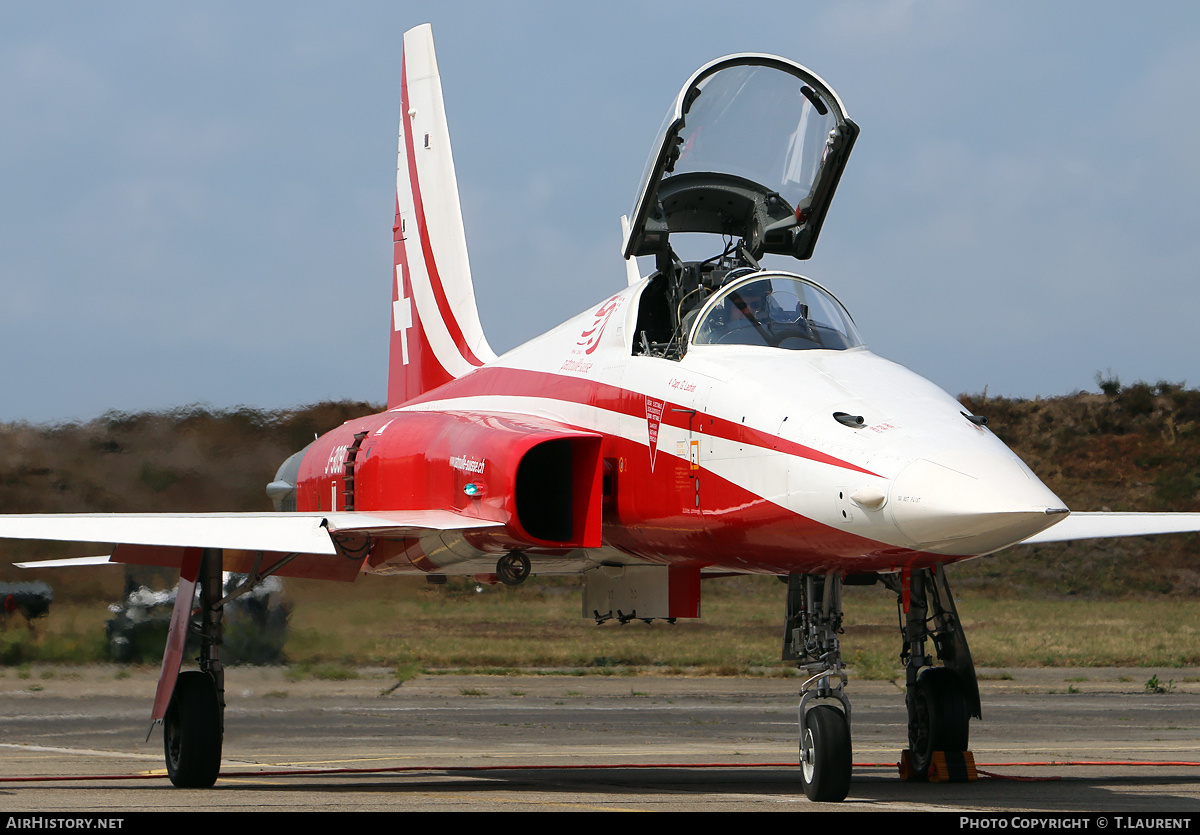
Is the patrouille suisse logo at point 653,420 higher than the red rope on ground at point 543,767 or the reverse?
higher

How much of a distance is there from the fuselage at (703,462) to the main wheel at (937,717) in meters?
1.96

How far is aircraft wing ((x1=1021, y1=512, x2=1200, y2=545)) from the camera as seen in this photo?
9672 millimetres

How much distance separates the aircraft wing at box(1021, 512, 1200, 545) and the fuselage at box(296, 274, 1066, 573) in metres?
2.45

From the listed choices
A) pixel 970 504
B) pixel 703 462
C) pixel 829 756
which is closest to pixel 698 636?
pixel 703 462

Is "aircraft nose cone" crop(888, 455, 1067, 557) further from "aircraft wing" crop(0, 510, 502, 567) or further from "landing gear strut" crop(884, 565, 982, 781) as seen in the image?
"aircraft wing" crop(0, 510, 502, 567)

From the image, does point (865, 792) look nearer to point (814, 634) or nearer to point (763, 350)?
point (814, 634)

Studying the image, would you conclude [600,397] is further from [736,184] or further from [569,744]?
[569,744]

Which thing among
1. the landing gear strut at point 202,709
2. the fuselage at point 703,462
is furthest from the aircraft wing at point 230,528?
the landing gear strut at point 202,709

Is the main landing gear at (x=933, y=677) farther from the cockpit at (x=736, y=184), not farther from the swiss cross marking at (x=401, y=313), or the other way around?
the swiss cross marking at (x=401, y=313)

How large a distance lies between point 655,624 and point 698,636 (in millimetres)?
1567

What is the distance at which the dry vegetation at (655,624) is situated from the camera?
663 inches

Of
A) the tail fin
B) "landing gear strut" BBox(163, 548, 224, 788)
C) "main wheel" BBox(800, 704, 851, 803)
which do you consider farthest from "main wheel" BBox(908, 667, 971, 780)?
the tail fin

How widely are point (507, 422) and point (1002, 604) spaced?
2658 centimetres

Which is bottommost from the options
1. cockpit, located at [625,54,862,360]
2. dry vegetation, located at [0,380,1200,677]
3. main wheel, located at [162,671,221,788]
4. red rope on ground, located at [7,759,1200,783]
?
red rope on ground, located at [7,759,1200,783]
